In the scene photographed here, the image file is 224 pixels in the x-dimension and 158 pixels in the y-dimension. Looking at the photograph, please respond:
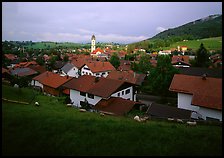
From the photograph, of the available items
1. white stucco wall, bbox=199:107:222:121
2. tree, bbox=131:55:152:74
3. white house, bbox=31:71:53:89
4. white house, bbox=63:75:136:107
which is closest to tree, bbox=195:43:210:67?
tree, bbox=131:55:152:74

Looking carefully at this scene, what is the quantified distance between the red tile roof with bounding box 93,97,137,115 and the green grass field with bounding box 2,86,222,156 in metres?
9.14

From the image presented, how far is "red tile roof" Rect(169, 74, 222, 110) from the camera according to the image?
16266 millimetres

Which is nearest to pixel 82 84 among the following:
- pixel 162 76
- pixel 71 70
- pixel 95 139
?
pixel 162 76

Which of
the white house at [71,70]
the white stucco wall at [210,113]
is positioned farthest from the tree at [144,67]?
the white stucco wall at [210,113]

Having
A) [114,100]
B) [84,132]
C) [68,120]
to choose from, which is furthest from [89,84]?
[84,132]

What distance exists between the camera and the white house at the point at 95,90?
23.2 meters

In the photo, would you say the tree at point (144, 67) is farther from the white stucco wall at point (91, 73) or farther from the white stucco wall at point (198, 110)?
the white stucco wall at point (198, 110)

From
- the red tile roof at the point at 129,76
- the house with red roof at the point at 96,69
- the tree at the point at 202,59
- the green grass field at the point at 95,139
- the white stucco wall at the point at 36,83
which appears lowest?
the green grass field at the point at 95,139

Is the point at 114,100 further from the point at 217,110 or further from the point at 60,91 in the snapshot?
the point at 60,91

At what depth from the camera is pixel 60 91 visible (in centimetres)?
3312

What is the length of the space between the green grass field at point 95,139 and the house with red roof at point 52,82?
22.6m

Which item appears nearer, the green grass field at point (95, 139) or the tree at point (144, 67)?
the green grass field at point (95, 139)

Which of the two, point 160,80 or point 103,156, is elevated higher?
point 160,80

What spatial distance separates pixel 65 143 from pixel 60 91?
25500 mm
